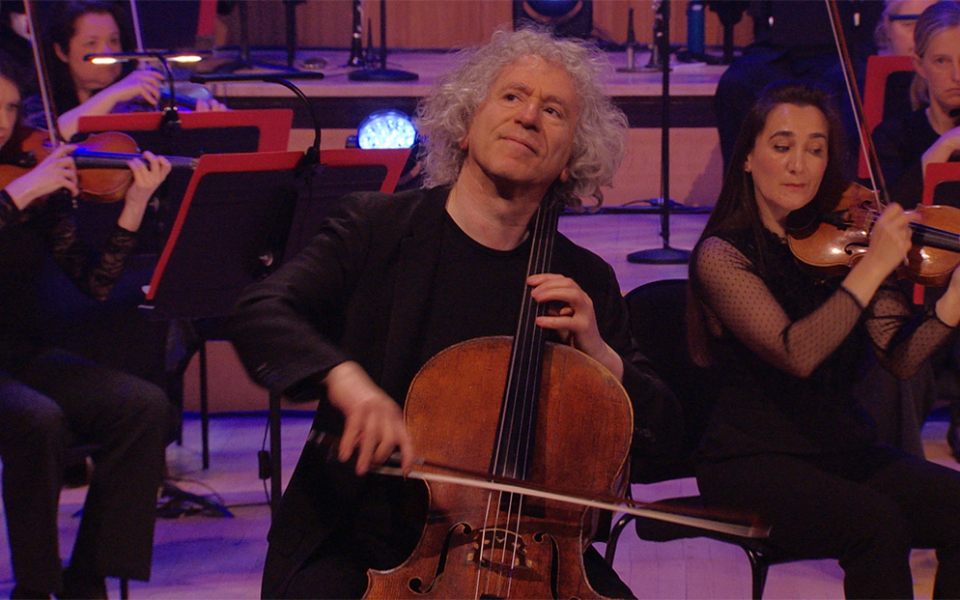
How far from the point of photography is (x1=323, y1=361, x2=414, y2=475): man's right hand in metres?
1.11

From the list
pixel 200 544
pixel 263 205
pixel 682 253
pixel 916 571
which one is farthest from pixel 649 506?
pixel 682 253

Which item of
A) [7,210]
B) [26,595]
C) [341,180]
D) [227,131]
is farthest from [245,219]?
[26,595]

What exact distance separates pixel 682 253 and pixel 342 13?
3.59 m

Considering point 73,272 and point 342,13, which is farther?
point 342,13

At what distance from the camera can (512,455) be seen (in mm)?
1330

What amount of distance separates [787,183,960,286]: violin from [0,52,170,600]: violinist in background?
57.1 inches

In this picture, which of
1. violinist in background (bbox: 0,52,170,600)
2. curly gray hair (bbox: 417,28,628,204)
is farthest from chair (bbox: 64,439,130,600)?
curly gray hair (bbox: 417,28,628,204)

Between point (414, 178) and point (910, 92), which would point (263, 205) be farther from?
point (910, 92)

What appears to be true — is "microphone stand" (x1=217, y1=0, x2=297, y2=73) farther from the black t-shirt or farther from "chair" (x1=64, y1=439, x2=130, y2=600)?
the black t-shirt

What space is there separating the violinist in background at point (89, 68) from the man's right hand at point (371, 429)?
2.23 m

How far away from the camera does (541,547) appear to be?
129cm

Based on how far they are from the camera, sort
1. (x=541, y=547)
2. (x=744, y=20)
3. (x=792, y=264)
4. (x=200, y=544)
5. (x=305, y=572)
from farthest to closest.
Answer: (x=744, y=20), (x=200, y=544), (x=792, y=264), (x=305, y=572), (x=541, y=547)

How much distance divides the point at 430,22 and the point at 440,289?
5313 mm

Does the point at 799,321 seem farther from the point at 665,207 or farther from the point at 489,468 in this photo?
the point at 665,207
